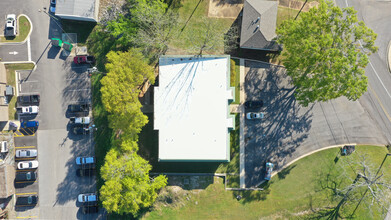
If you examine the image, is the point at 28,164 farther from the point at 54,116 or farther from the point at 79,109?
the point at 79,109

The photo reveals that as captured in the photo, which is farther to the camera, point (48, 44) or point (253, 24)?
point (48, 44)

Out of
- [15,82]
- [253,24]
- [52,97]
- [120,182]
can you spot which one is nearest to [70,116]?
[52,97]

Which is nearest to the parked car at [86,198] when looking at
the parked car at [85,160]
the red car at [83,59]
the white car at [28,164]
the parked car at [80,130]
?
the parked car at [85,160]

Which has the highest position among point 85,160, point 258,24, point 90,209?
point 258,24

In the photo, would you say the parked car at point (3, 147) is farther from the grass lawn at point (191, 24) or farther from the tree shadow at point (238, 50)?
the tree shadow at point (238, 50)

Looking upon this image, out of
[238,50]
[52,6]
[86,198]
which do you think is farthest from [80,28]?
[86,198]

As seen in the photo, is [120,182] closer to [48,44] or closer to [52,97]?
[52,97]

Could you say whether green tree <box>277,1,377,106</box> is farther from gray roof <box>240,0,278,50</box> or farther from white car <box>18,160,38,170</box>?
white car <box>18,160,38,170</box>
